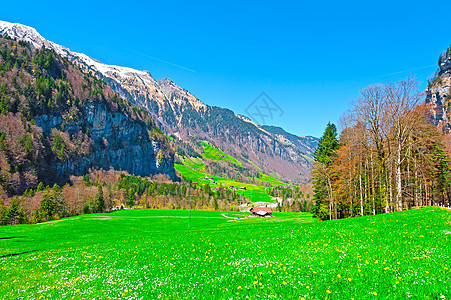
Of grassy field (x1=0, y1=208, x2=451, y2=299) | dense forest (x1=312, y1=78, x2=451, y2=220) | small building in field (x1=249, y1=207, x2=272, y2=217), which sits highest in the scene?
dense forest (x1=312, y1=78, x2=451, y2=220)

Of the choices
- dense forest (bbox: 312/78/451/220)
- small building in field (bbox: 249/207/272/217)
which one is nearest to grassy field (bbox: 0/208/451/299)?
dense forest (bbox: 312/78/451/220)

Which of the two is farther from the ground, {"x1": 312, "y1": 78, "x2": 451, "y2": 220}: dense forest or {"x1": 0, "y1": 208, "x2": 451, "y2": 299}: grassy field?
{"x1": 312, "y1": 78, "x2": 451, "y2": 220}: dense forest

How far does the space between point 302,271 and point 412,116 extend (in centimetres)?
3324

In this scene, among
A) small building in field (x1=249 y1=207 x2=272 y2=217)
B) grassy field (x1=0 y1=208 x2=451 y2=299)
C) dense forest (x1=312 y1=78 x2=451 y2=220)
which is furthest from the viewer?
small building in field (x1=249 y1=207 x2=272 y2=217)

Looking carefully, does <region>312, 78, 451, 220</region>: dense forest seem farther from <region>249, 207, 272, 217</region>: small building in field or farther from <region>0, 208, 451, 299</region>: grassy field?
<region>249, 207, 272, 217</region>: small building in field

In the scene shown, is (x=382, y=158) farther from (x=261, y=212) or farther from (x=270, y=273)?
(x=261, y=212)

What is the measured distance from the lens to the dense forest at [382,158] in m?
33.2

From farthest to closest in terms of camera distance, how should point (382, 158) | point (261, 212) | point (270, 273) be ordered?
point (261, 212)
point (382, 158)
point (270, 273)

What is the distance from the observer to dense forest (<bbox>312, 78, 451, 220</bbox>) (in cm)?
3322

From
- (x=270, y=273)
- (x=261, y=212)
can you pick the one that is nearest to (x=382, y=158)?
(x=270, y=273)

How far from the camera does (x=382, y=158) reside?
3612cm

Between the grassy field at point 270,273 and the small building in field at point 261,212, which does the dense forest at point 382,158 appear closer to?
the grassy field at point 270,273

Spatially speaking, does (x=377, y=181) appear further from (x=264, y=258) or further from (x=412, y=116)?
(x=264, y=258)

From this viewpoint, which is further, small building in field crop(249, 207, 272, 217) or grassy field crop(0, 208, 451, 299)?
small building in field crop(249, 207, 272, 217)
